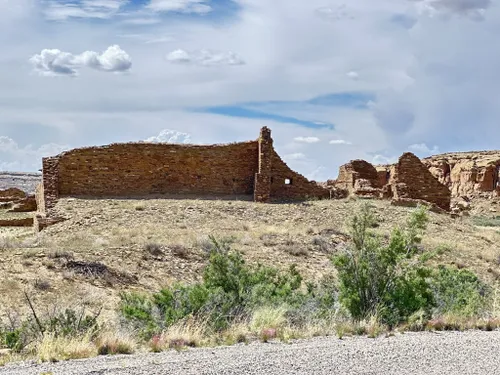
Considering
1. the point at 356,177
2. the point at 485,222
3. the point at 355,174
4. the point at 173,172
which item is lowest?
the point at 485,222

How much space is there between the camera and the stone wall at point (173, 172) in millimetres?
26969

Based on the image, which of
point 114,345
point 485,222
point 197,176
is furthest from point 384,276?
point 485,222

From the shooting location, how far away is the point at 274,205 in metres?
27.3

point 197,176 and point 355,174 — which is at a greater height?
point 355,174

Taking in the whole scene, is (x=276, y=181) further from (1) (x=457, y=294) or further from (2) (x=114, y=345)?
(2) (x=114, y=345)

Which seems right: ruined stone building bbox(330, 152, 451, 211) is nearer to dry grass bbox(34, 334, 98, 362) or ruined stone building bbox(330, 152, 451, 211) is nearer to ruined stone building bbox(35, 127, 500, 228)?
ruined stone building bbox(35, 127, 500, 228)

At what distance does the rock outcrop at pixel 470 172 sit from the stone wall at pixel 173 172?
164 feet

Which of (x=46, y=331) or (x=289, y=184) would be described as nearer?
(x=46, y=331)

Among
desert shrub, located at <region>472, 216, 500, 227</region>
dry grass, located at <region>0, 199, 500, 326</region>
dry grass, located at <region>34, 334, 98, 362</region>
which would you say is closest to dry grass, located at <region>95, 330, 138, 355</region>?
dry grass, located at <region>34, 334, 98, 362</region>

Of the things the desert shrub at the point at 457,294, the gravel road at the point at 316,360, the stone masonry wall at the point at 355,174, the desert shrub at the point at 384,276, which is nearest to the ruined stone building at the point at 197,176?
the stone masonry wall at the point at 355,174

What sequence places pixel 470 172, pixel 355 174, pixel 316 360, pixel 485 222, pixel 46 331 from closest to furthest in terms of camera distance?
pixel 316 360, pixel 46 331, pixel 355 174, pixel 485 222, pixel 470 172

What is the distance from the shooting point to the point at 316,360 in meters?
7.08

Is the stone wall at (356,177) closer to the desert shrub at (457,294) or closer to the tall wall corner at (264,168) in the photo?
the tall wall corner at (264,168)

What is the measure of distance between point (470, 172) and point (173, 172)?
59898mm
